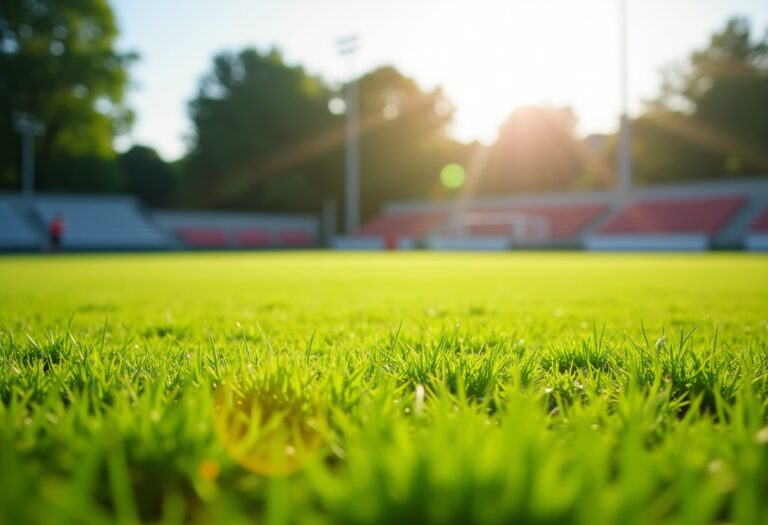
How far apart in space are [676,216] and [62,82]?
119 feet

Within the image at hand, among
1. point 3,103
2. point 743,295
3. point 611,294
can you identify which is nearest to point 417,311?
point 611,294

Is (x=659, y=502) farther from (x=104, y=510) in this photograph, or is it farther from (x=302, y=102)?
(x=302, y=102)

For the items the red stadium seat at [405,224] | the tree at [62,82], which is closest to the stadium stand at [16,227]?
the tree at [62,82]

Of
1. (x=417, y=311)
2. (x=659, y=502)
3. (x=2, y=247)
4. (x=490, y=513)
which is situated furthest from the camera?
(x=2, y=247)

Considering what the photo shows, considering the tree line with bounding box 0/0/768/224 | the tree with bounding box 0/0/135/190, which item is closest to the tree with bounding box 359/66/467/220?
the tree line with bounding box 0/0/768/224

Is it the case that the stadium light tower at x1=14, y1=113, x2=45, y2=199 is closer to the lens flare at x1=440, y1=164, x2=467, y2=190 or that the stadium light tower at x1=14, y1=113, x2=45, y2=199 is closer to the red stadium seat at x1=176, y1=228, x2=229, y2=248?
the red stadium seat at x1=176, y1=228, x2=229, y2=248

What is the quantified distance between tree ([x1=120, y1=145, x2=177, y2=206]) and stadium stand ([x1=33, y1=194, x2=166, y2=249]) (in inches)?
471

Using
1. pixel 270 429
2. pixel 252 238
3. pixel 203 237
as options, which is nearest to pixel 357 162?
pixel 252 238

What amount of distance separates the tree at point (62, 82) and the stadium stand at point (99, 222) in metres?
4.84

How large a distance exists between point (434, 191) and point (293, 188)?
1151 centimetres

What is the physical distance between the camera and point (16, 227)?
92.9ft

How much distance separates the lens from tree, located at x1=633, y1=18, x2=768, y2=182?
3244 centimetres

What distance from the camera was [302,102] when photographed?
42.8 metres

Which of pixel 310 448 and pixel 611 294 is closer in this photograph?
pixel 310 448
